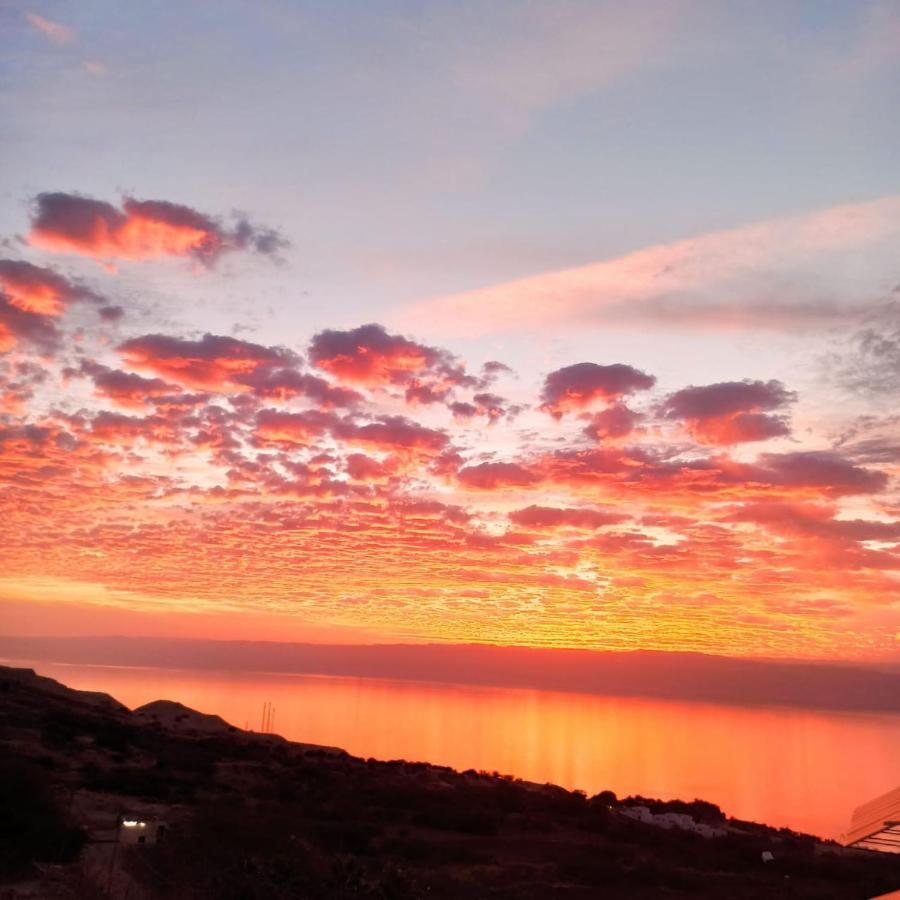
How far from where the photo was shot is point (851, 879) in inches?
803

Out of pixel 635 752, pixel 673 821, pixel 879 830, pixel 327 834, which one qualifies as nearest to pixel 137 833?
pixel 327 834

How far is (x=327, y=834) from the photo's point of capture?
19.1 m

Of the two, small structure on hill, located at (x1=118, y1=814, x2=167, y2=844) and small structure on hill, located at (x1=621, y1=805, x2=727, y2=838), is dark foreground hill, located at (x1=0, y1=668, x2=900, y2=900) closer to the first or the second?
small structure on hill, located at (x1=118, y1=814, x2=167, y2=844)

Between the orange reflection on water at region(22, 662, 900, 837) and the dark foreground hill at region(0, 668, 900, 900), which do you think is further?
the orange reflection on water at region(22, 662, 900, 837)

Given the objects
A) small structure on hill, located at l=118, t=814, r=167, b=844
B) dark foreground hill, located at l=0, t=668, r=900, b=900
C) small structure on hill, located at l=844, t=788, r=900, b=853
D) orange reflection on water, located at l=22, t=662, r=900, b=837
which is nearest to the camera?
small structure on hill, located at l=844, t=788, r=900, b=853

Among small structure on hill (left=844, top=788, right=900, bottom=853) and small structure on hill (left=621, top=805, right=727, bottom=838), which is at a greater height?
small structure on hill (left=844, top=788, right=900, bottom=853)

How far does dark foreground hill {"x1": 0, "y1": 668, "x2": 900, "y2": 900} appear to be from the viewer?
12.6m

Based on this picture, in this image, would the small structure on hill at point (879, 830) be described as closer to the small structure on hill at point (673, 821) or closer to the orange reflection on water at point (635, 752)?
the small structure on hill at point (673, 821)

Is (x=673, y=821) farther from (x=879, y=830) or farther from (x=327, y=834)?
A: (x=879, y=830)

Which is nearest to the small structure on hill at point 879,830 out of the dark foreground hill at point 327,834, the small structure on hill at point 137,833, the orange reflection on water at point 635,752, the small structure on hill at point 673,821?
the dark foreground hill at point 327,834

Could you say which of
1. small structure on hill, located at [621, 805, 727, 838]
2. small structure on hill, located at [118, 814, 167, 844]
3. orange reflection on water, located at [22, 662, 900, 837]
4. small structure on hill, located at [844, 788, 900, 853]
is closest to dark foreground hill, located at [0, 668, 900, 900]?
small structure on hill, located at [118, 814, 167, 844]

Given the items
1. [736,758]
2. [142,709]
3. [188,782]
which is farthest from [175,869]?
[736,758]

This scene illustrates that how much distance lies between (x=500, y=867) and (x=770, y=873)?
6786mm

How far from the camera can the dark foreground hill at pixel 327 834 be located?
1257 centimetres
